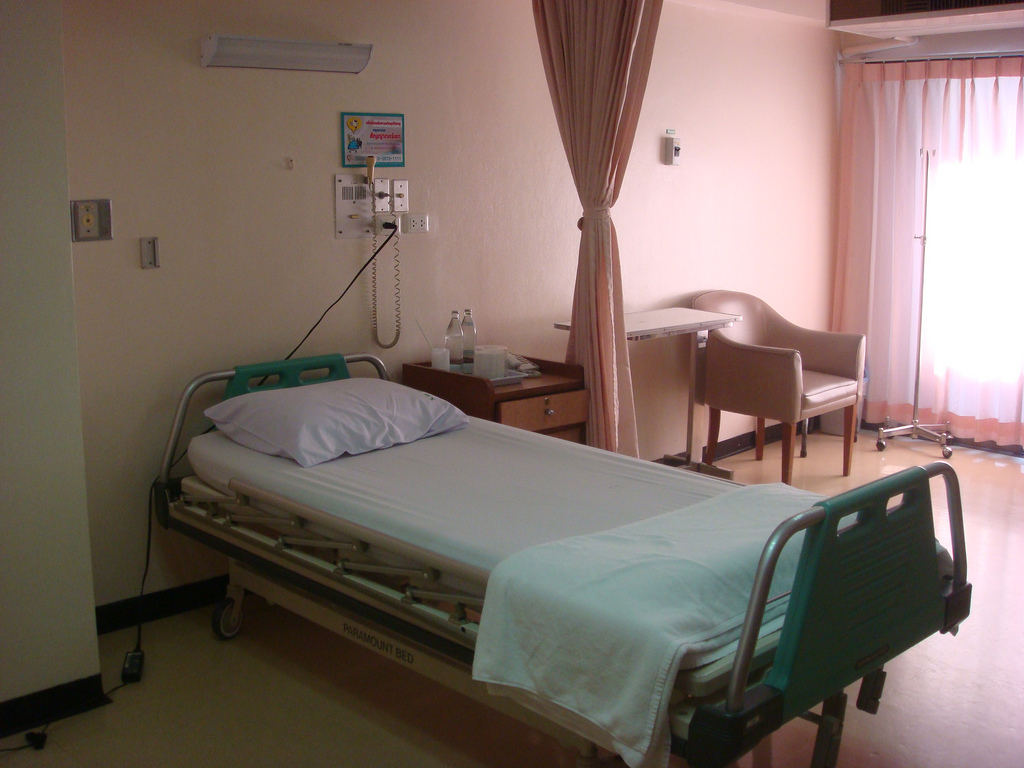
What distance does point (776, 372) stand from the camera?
185 inches

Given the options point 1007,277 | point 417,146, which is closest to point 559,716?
point 417,146

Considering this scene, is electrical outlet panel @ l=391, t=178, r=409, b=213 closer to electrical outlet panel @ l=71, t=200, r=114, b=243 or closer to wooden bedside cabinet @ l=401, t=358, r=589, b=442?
wooden bedside cabinet @ l=401, t=358, r=589, b=442

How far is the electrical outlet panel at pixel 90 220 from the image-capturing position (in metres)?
2.94

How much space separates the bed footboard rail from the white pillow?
4.96 ft

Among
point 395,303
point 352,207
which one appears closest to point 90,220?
point 352,207

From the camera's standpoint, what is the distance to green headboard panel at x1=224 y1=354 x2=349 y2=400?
10.7 ft

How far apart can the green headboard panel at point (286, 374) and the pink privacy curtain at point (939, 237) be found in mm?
3707

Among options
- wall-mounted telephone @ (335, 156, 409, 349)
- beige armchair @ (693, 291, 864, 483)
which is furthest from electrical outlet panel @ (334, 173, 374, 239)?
beige armchair @ (693, 291, 864, 483)

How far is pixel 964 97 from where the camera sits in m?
5.42

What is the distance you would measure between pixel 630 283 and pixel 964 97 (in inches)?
94.7

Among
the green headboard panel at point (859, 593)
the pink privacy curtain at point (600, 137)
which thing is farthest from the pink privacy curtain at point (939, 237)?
the green headboard panel at point (859, 593)

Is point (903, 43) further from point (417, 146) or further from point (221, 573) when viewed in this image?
point (221, 573)

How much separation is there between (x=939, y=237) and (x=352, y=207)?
378 cm

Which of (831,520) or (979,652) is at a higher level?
(831,520)
